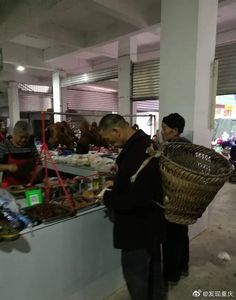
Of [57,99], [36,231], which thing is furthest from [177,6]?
[57,99]

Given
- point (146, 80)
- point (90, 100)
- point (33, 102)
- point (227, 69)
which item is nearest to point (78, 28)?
point (146, 80)

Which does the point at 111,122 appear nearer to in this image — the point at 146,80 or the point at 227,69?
the point at 227,69

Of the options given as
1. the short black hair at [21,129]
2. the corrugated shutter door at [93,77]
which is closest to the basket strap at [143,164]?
the short black hair at [21,129]

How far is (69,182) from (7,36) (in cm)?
344

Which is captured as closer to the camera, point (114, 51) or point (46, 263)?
point (46, 263)

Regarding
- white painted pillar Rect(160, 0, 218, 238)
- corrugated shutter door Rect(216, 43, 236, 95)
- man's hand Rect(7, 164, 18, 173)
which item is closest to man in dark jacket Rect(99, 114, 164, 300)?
man's hand Rect(7, 164, 18, 173)

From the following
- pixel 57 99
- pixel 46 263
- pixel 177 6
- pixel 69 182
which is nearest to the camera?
pixel 46 263

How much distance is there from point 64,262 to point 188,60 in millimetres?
2192

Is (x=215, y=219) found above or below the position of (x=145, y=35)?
below

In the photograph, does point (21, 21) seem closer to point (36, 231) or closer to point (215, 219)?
point (36, 231)

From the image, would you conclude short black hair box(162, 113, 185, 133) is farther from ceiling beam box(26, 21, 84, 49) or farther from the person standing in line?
ceiling beam box(26, 21, 84, 49)

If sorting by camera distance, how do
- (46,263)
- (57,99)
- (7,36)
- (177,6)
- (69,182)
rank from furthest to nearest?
(57,99), (7,36), (177,6), (69,182), (46,263)

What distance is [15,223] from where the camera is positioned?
139cm

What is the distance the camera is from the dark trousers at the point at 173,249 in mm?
2170
